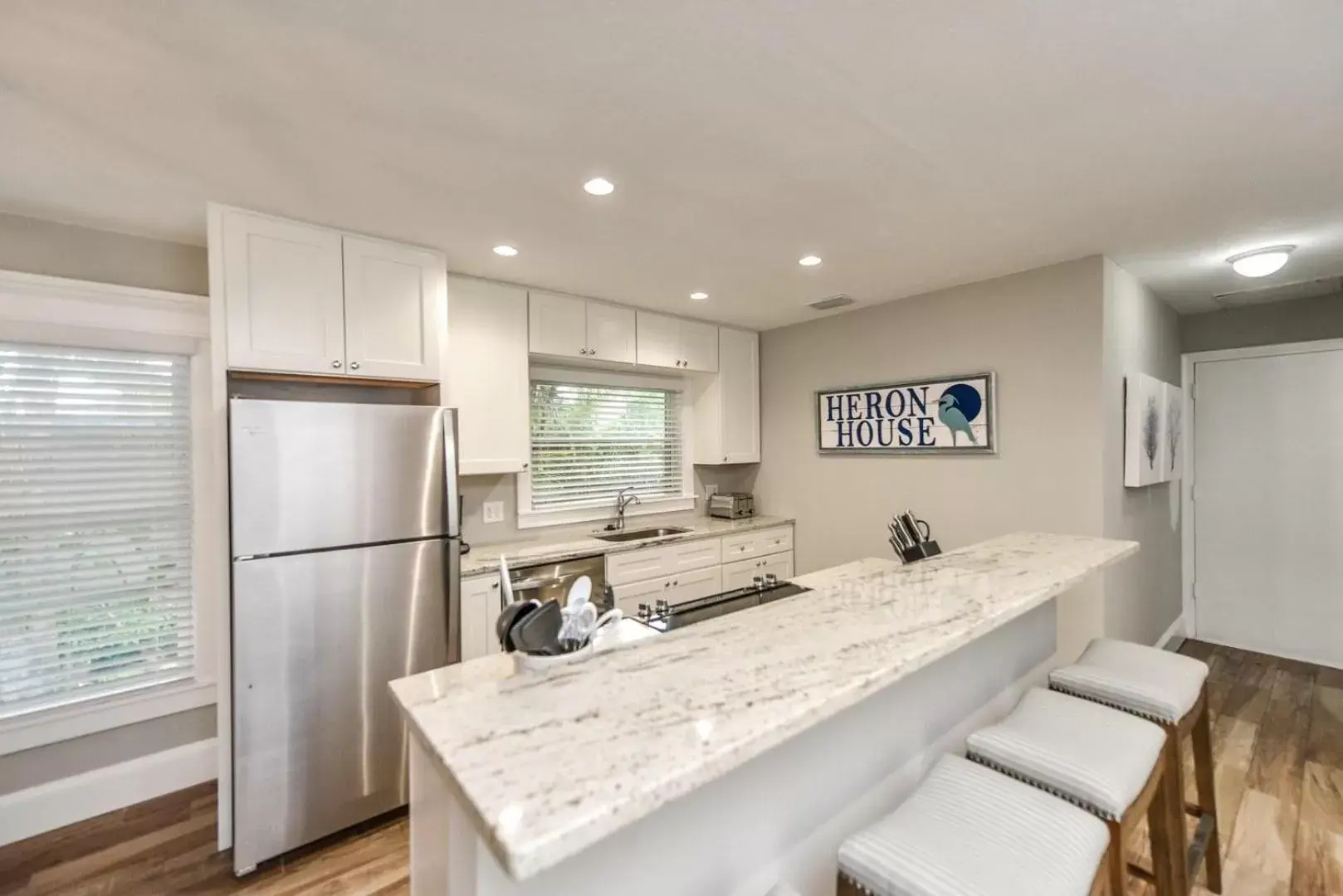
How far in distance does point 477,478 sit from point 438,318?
1054 millimetres

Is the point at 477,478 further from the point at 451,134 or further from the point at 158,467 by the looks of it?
the point at 451,134

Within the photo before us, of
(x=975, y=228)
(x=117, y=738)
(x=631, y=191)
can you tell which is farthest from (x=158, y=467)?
(x=975, y=228)

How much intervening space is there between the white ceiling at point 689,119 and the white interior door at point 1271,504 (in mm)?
1648

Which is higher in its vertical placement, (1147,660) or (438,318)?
(438,318)

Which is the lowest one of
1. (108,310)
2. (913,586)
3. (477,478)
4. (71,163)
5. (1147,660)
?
(1147,660)

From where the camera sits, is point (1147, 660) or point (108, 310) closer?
point (1147, 660)

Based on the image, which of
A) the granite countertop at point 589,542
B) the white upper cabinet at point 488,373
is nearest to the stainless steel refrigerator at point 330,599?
the granite countertop at point 589,542

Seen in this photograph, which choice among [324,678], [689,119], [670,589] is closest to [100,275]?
[324,678]

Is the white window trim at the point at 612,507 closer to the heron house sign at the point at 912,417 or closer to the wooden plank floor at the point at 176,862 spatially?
the heron house sign at the point at 912,417

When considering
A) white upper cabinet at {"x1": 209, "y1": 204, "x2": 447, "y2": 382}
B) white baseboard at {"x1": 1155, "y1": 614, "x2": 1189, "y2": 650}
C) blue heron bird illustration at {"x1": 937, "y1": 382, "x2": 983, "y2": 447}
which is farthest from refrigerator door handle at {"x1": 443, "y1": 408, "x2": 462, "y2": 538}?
white baseboard at {"x1": 1155, "y1": 614, "x2": 1189, "y2": 650}

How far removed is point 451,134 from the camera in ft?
5.42

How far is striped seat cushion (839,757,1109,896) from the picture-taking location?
3.14 ft

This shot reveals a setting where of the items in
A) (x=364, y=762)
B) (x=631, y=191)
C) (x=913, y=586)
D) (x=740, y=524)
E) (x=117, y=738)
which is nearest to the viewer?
(x=913, y=586)

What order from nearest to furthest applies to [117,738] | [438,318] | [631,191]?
[631,191], [117,738], [438,318]
